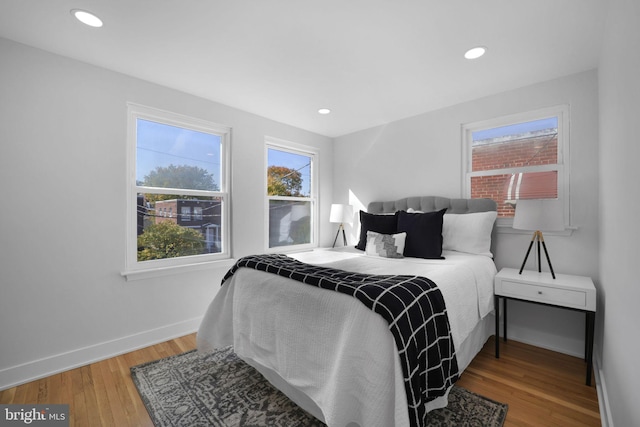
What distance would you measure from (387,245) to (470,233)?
0.83 meters

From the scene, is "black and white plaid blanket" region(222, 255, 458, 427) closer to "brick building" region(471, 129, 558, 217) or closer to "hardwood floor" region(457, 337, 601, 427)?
"hardwood floor" region(457, 337, 601, 427)

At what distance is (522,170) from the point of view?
2.80 m

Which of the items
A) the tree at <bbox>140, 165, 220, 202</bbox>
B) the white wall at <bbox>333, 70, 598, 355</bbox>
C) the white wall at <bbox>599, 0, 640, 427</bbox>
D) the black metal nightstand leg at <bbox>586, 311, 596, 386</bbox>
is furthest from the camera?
the tree at <bbox>140, 165, 220, 202</bbox>

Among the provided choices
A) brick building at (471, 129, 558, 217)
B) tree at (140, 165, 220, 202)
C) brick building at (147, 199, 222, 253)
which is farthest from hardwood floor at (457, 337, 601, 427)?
tree at (140, 165, 220, 202)

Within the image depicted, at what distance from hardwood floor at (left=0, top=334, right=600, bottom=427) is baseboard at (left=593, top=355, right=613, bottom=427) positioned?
0.13 feet

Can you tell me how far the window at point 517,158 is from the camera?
2.62 m

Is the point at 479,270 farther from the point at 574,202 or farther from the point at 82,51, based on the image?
the point at 82,51

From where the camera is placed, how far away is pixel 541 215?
→ 223 centimetres

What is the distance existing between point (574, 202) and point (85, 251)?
166 inches

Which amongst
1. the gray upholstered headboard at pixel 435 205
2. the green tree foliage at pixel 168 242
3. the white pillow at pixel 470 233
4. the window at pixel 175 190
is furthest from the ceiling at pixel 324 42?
the green tree foliage at pixel 168 242

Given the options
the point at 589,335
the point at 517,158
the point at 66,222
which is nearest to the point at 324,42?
the point at 517,158

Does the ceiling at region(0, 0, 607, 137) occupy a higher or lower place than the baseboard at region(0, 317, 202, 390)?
higher

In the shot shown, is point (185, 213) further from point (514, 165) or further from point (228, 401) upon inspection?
point (514, 165)

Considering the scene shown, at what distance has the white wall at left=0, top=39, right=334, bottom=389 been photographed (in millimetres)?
2061
